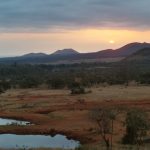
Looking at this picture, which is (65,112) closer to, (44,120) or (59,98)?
(44,120)

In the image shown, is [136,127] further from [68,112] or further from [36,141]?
[68,112]

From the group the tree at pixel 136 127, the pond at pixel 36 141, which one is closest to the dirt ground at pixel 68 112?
the pond at pixel 36 141

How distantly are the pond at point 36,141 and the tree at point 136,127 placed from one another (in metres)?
5.27

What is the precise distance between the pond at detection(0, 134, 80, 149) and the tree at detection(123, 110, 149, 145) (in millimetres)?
5268

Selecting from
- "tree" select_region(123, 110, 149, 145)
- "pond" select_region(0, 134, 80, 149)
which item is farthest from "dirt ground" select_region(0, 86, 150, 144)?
"tree" select_region(123, 110, 149, 145)

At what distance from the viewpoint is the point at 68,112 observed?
6056cm

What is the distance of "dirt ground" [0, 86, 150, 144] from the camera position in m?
46.7

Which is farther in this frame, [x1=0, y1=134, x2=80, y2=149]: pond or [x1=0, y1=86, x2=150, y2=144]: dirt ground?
[x1=0, y1=86, x2=150, y2=144]: dirt ground

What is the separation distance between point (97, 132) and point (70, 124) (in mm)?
7627

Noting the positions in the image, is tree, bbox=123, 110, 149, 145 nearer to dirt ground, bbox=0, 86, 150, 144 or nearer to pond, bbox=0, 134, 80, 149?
dirt ground, bbox=0, 86, 150, 144

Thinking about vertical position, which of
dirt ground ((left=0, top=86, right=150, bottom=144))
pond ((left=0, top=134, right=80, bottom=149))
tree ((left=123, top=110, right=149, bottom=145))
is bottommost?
pond ((left=0, top=134, right=80, bottom=149))

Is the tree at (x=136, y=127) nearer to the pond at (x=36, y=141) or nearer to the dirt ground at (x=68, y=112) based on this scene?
the dirt ground at (x=68, y=112)

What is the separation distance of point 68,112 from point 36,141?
18028 millimetres

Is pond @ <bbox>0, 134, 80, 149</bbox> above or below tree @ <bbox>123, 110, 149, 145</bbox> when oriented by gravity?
below
